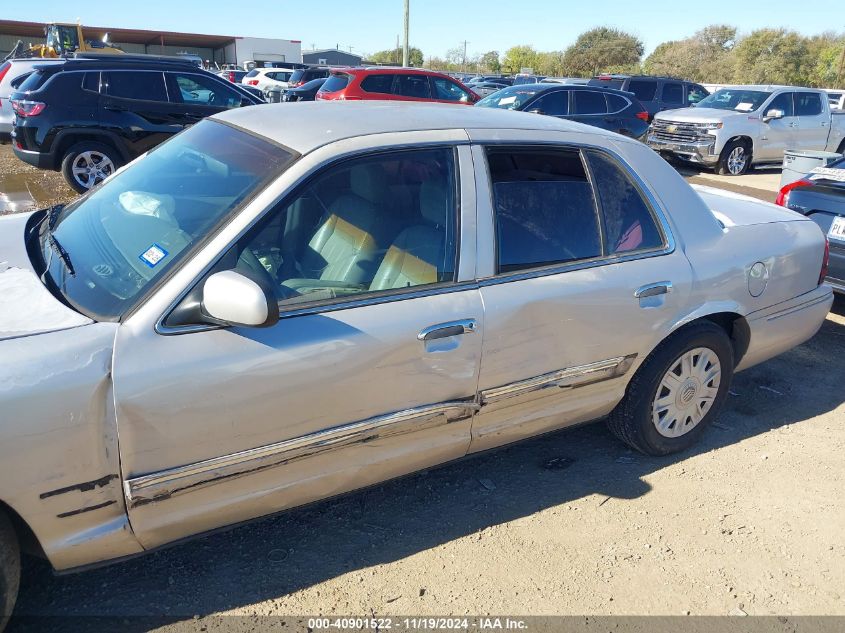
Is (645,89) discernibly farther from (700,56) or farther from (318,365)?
(700,56)

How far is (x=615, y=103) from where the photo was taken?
40.8ft

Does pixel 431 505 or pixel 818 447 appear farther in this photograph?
pixel 818 447

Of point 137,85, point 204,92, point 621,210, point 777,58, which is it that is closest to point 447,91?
point 204,92

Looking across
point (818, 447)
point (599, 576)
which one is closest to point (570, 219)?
point (599, 576)

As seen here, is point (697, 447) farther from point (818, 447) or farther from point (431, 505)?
point (431, 505)

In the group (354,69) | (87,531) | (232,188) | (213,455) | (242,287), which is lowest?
(87,531)

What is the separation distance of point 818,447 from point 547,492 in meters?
1.66

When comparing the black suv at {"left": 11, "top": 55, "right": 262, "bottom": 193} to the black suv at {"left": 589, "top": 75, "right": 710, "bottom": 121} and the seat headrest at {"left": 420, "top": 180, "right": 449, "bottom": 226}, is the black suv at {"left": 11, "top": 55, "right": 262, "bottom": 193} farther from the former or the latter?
the black suv at {"left": 589, "top": 75, "right": 710, "bottom": 121}

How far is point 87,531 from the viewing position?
2080 millimetres

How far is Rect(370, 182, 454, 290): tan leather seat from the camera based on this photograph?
2.50 metres

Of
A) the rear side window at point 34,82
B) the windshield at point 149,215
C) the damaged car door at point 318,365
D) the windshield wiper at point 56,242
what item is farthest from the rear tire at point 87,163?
the damaged car door at point 318,365

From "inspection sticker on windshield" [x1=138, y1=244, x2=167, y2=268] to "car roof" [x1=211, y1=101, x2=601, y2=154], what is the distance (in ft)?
1.95

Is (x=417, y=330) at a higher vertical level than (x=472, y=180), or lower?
lower

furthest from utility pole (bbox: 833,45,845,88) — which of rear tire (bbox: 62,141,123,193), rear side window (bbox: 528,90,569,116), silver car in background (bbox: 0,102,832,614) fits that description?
silver car in background (bbox: 0,102,832,614)
